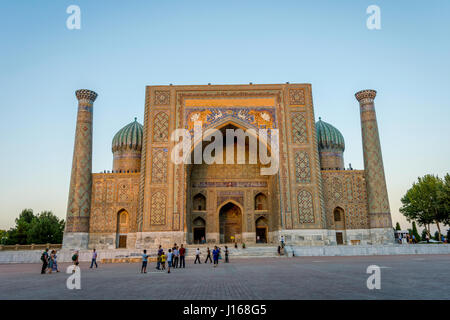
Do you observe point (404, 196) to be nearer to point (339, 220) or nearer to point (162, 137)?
point (339, 220)

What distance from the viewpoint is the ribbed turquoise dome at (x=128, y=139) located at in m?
20.4

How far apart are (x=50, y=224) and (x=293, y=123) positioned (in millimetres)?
20442

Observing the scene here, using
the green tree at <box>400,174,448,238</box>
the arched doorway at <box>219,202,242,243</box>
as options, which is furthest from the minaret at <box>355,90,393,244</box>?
the arched doorway at <box>219,202,242,243</box>

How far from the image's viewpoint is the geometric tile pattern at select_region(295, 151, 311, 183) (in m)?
16.3

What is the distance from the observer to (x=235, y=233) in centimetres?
1914

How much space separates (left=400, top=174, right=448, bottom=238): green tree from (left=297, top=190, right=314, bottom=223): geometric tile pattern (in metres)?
7.87

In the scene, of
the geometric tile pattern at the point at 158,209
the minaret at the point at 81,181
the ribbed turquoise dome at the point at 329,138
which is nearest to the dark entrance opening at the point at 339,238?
the ribbed turquoise dome at the point at 329,138

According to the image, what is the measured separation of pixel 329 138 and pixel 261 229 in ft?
23.0

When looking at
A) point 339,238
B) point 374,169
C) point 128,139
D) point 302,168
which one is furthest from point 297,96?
point 128,139

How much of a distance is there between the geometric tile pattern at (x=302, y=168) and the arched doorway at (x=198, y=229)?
19.2 feet

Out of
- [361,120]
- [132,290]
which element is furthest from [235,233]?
[132,290]

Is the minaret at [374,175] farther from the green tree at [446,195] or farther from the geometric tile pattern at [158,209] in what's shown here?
the geometric tile pattern at [158,209]

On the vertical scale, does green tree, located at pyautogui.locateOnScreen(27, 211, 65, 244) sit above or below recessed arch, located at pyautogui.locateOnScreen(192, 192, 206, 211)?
below

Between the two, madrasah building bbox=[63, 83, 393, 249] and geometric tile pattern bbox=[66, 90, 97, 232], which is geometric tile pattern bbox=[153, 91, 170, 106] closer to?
madrasah building bbox=[63, 83, 393, 249]
